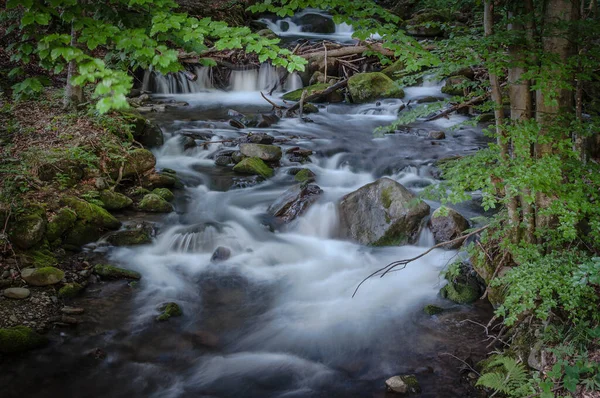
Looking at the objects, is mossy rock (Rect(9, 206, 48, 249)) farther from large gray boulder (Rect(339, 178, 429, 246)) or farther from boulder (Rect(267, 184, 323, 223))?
large gray boulder (Rect(339, 178, 429, 246))

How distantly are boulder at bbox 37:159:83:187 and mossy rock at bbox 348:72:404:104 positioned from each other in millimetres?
9776

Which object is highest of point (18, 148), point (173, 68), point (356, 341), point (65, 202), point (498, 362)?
point (173, 68)

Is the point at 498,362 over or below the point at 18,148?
below

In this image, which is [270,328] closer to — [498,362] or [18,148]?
[498,362]

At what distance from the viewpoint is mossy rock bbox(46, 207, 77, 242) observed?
Result: 697cm

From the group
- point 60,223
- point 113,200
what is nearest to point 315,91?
point 113,200

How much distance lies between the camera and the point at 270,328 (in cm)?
624

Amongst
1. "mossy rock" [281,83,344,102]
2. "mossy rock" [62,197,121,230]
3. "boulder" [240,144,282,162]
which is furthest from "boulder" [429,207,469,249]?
"mossy rock" [281,83,344,102]

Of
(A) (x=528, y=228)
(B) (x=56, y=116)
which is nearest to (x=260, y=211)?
(B) (x=56, y=116)

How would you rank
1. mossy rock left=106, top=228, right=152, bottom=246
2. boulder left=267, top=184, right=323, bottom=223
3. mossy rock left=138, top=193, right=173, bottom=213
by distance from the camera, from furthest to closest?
boulder left=267, top=184, right=323, bottom=223 → mossy rock left=138, top=193, right=173, bottom=213 → mossy rock left=106, top=228, right=152, bottom=246

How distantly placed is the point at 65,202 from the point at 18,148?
5.78 ft

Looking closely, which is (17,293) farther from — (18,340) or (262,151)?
(262,151)

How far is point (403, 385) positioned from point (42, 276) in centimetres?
463

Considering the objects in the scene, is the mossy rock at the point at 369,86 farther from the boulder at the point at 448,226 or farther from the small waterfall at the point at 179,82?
the boulder at the point at 448,226
